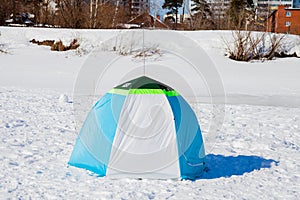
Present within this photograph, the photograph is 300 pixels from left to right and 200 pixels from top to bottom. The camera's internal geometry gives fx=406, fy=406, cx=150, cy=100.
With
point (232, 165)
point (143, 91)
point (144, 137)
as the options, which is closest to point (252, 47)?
point (232, 165)

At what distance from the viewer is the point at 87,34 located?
2139 cm

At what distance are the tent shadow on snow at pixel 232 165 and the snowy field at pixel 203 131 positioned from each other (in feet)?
0.04

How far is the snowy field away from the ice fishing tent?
0.15 meters

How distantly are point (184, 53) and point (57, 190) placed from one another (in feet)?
52.0

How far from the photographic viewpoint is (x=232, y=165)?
528cm

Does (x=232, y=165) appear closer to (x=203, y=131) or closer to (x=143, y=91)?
(x=143, y=91)

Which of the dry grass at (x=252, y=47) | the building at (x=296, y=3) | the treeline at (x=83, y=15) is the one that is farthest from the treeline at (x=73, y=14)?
the building at (x=296, y=3)

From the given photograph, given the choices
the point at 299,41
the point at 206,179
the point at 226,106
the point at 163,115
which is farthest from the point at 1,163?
the point at 299,41

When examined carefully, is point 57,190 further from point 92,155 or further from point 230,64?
point 230,64

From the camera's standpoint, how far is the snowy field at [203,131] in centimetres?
429

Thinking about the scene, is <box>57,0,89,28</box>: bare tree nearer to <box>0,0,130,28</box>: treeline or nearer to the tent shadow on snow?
<box>0,0,130,28</box>: treeline

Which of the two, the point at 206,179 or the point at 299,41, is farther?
the point at 299,41

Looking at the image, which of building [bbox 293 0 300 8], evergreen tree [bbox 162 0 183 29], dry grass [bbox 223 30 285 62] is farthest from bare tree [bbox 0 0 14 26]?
building [bbox 293 0 300 8]

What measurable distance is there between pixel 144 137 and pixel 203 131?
9.45 feet
